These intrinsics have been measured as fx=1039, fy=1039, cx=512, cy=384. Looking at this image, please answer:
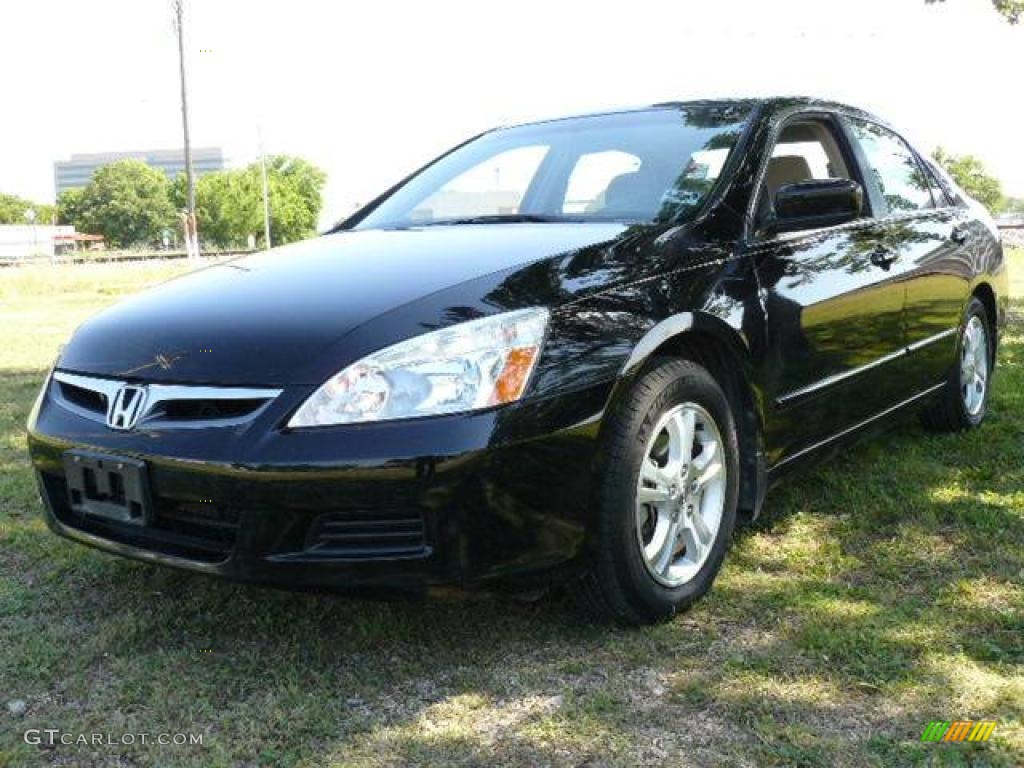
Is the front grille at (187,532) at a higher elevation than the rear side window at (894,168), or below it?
below

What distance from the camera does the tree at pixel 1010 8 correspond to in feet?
51.6

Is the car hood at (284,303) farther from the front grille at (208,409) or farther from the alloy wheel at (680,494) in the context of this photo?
the alloy wheel at (680,494)

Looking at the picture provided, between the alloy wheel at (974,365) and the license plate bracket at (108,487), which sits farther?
the alloy wheel at (974,365)

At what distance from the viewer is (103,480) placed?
8.48 feet

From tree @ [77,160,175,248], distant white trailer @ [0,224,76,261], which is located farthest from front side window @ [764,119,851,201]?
tree @ [77,160,175,248]

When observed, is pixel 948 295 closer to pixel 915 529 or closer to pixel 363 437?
pixel 915 529

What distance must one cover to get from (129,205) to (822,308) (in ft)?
371

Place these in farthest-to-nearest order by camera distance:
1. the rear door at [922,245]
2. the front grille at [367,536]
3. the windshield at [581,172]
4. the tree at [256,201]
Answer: the tree at [256,201] < the rear door at [922,245] < the windshield at [581,172] < the front grille at [367,536]

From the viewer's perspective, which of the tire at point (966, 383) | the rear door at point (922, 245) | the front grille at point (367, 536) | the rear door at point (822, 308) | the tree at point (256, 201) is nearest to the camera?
the front grille at point (367, 536)

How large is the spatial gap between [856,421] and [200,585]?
90.7 inches

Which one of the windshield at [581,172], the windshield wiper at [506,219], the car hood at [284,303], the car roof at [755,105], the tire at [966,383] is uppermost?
the car roof at [755,105]

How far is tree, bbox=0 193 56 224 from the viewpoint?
118562 mm

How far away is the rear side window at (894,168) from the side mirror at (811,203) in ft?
2.83

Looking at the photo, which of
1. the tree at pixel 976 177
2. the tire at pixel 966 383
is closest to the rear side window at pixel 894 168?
the tire at pixel 966 383
